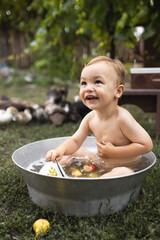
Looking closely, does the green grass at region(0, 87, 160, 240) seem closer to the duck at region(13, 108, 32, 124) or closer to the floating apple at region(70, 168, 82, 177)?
the floating apple at region(70, 168, 82, 177)

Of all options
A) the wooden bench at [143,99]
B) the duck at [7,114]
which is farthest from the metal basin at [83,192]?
the duck at [7,114]

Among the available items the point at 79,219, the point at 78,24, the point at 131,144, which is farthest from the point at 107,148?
the point at 78,24

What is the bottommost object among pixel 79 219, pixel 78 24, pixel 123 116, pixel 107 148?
pixel 79 219

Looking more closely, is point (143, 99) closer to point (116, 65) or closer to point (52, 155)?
point (116, 65)

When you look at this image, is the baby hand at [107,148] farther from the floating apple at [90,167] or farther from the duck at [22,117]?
the duck at [22,117]

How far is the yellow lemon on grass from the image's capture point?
3.59 feet

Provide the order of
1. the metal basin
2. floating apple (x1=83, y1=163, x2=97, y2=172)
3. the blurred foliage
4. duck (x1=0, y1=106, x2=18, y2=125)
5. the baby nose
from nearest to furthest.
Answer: the metal basin → the baby nose → floating apple (x1=83, y1=163, x2=97, y2=172) → duck (x1=0, y1=106, x2=18, y2=125) → the blurred foliage

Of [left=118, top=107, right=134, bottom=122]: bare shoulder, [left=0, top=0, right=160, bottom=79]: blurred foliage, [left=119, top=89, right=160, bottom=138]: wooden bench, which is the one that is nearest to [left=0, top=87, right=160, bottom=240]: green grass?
[left=118, top=107, right=134, bottom=122]: bare shoulder

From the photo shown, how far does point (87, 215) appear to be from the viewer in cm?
120

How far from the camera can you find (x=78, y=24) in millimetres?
5102

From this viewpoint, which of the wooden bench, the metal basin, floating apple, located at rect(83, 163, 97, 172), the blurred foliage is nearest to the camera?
the metal basin

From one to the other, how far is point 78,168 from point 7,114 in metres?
1.41

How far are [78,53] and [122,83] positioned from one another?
5578 mm

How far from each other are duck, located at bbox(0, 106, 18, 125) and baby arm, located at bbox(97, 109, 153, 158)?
1.58 metres
